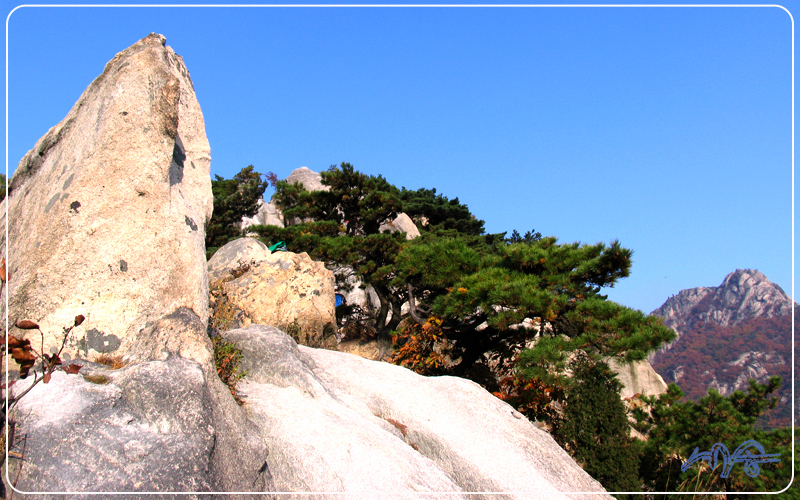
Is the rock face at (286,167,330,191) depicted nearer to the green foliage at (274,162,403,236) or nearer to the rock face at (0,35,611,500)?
the green foliage at (274,162,403,236)

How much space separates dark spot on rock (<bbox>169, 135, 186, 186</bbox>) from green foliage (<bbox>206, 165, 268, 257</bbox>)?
17.8 meters

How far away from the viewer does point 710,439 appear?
751cm

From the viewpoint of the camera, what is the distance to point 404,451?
4875mm

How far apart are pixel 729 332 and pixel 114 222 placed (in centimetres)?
3137

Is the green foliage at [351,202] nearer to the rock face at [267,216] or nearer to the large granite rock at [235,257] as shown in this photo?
the large granite rock at [235,257]

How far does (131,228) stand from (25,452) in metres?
2.19

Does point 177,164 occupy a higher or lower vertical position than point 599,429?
higher

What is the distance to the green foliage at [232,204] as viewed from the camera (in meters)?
24.0

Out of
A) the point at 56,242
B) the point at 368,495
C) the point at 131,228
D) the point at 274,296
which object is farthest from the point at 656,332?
the point at 56,242

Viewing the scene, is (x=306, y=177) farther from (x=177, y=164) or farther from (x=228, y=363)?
(x=228, y=363)

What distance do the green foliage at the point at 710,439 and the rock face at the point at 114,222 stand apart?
649cm

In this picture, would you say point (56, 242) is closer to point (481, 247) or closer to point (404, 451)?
point (404, 451)

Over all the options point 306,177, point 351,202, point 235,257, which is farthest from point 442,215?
point 235,257

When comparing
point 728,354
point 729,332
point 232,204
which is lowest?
point 728,354
